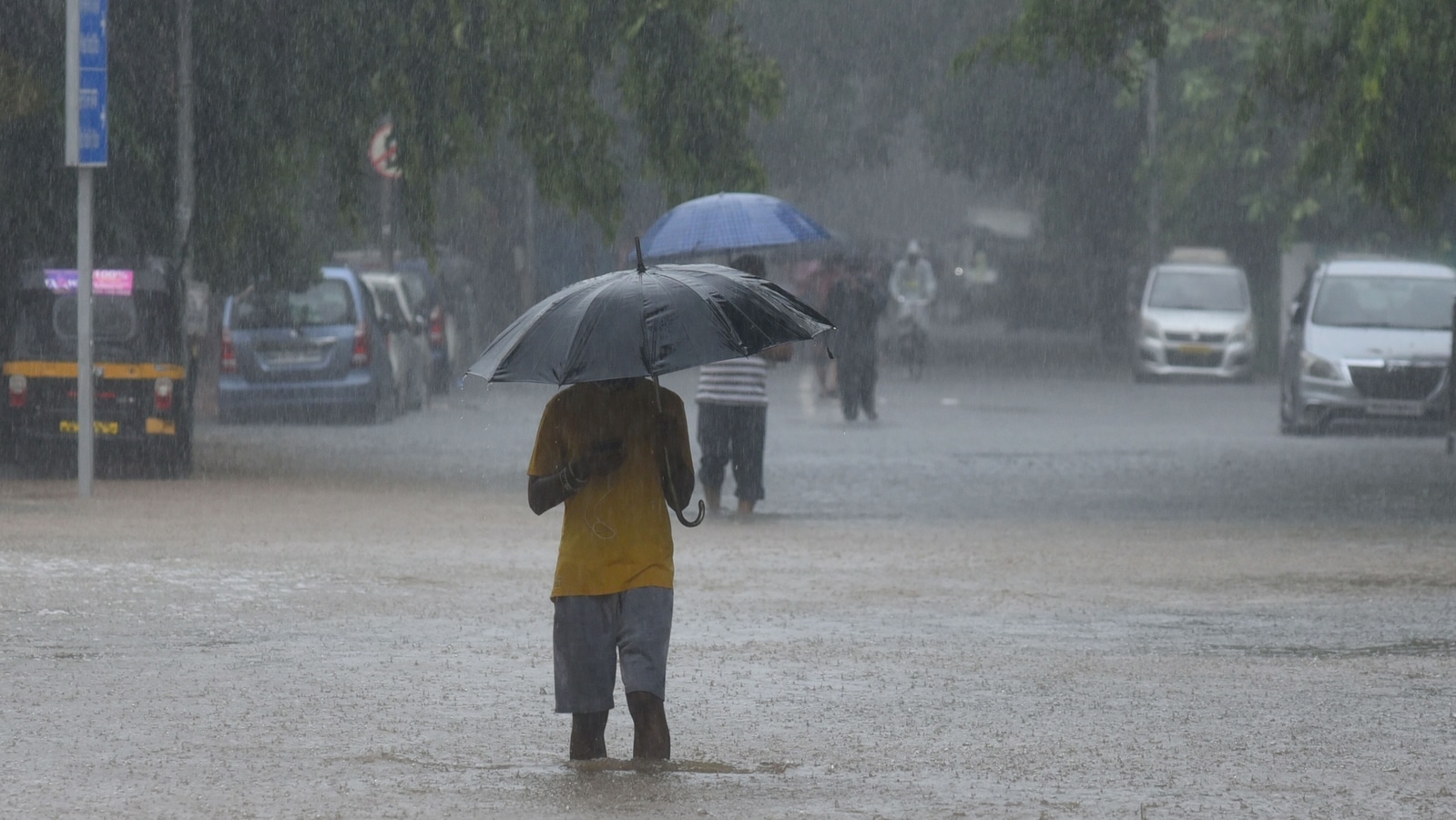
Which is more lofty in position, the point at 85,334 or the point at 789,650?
the point at 85,334

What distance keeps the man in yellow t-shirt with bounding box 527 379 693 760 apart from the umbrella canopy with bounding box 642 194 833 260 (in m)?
8.10

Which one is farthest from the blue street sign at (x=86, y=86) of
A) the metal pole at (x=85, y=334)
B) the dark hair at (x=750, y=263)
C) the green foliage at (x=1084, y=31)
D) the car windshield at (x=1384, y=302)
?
the car windshield at (x=1384, y=302)

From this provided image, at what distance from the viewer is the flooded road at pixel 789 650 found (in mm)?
7043

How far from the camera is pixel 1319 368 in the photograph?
24.4m

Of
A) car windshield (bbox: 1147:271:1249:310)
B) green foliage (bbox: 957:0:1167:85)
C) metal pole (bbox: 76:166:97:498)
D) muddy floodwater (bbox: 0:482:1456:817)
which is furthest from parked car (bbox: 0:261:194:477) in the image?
car windshield (bbox: 1147:271:1249:310)

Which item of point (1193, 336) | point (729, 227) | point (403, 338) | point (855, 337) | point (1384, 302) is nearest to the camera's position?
point (729, 227)

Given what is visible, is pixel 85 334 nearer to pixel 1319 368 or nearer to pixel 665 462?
pixel 665 462

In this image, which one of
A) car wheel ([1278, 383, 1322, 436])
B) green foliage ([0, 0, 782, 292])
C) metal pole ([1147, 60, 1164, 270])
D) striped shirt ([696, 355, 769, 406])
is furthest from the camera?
metal pole ([1147, 60, 1164, 270])

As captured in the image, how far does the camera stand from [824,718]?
325 inches

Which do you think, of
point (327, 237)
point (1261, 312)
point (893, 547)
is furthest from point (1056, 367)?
point (893, 547)

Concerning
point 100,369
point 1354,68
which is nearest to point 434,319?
point 100,369

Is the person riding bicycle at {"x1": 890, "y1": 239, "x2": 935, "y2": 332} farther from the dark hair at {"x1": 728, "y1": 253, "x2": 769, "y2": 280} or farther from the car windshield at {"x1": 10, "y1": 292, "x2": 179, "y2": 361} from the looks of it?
the dark hair at {"x1": 728, "y1": 253, "x2": 769, "y2": 280}

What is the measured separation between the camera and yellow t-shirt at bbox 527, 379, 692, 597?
7.11 metres

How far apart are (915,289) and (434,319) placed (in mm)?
8162
